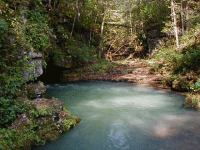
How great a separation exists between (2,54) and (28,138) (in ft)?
8.73

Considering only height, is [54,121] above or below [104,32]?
below

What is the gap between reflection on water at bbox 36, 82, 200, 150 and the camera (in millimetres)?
4793

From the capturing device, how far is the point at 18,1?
706 cm

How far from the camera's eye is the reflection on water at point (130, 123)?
479 centimetres

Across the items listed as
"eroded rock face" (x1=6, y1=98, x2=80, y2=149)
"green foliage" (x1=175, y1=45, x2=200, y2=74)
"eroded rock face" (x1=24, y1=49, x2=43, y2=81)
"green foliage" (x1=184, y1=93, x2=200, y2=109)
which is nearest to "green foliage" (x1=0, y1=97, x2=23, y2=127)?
"eroded rock face" (x1=6, y1=98, x2=80, y2=149)

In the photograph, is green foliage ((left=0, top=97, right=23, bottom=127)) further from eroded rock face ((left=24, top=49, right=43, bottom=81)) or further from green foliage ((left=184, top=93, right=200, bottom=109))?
green foliage ((left=184, top=93, right=200, bottom=109))

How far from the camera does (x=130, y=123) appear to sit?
19.9 feet

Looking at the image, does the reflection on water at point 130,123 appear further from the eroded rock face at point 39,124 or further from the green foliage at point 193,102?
the green foliage at point 193,102

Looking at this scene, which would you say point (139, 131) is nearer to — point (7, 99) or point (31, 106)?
point (31, 106)

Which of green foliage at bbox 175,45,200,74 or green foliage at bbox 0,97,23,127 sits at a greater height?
green foliage at bbox 175,45,200,74

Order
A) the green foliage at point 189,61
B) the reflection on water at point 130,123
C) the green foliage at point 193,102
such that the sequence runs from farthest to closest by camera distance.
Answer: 1. the green foliage at point 189,61
2. the green foliage at point 193,102
3. the reflection on water at point 130,123

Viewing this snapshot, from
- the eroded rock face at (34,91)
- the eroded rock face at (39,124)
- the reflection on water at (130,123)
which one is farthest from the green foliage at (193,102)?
the eroded rock face at (34,91)

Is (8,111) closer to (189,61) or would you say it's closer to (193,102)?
(193,102)

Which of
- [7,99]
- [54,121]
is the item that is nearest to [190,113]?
[54,121]
